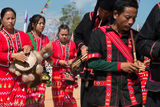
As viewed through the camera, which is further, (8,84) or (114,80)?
(8,84)

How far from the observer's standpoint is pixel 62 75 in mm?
6828

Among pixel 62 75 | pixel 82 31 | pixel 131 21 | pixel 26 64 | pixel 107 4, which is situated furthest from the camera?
pixel 62 75

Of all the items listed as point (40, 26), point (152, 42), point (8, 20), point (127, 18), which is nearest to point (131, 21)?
point (127, 18)

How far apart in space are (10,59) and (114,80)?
8.02 ft

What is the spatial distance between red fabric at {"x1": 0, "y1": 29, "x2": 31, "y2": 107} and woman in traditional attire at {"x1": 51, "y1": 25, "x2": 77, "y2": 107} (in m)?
1.59

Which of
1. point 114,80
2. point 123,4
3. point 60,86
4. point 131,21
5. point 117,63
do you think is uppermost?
point 123,4

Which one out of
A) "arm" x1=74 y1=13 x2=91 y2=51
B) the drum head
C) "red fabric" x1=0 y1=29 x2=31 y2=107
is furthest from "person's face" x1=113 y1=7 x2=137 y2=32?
"red fabric" x1=0 y1=29 x2=31 y2=107

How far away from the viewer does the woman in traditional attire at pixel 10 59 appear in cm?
507

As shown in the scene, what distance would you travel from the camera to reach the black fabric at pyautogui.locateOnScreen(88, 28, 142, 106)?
3.25 meters

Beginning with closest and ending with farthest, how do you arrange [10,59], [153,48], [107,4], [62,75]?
1. [153,48]
2. [107,4]
3. [10,59]
4. [62,75]

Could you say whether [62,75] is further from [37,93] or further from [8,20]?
[8,20]

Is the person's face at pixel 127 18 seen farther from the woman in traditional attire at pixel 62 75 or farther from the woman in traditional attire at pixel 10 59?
the woman in traditional attire at pixel 62 75

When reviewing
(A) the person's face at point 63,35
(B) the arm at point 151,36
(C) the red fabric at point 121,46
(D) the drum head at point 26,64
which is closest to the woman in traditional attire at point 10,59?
(D) the drum head at point 26,64

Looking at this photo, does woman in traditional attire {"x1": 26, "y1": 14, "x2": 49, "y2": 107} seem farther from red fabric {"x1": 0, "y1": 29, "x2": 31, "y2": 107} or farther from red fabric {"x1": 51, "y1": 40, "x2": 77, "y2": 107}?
red fabric {"x1": 0, "y1": 29, "x2": 31, "y2": 107}
